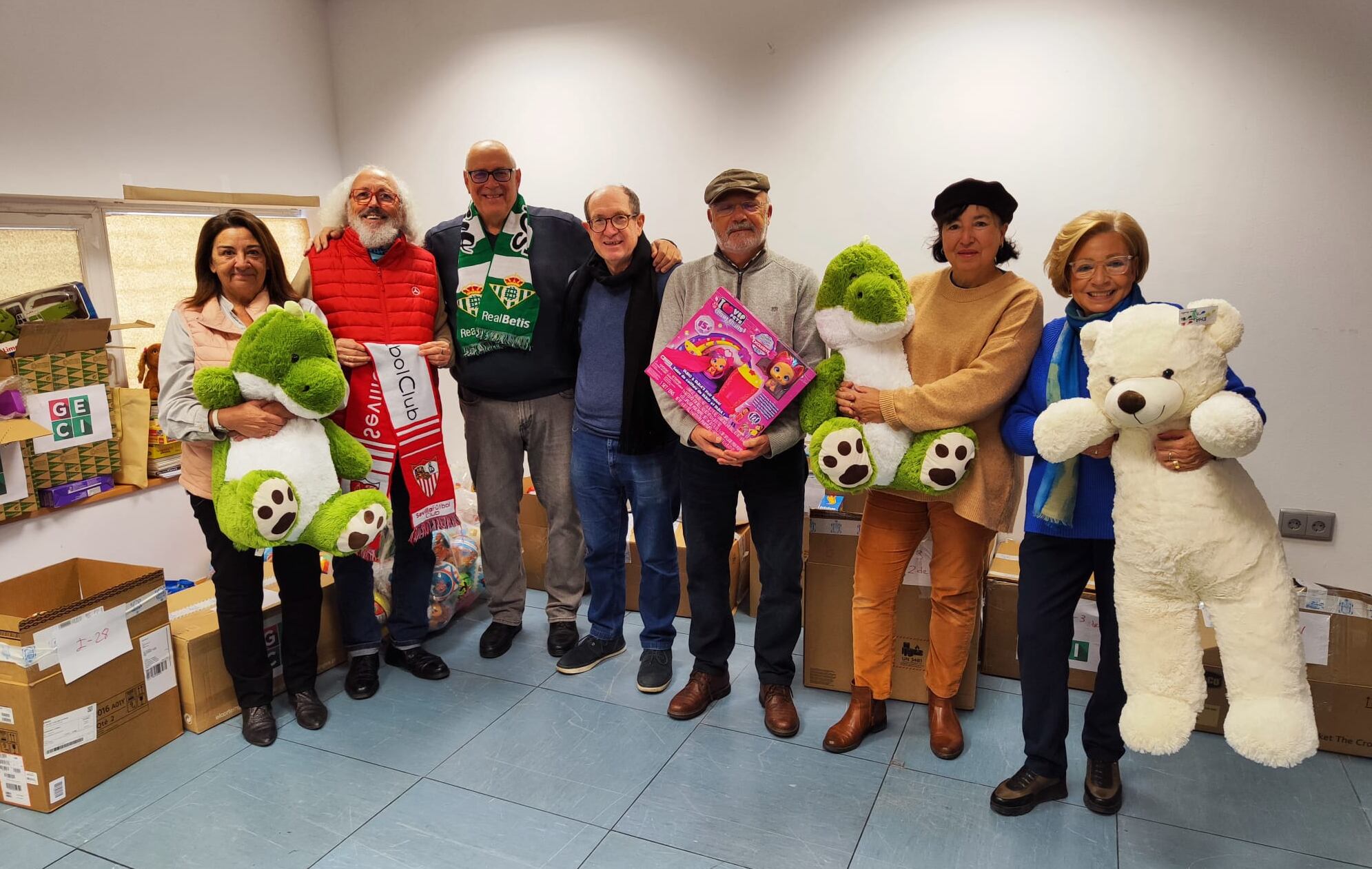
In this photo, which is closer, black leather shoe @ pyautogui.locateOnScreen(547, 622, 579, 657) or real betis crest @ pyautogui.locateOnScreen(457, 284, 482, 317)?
real betis crest @ pyautogui.locateOnScreen(457, 284, 482, 317)

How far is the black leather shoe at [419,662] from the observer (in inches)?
103

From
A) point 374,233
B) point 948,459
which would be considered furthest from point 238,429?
point 948,459

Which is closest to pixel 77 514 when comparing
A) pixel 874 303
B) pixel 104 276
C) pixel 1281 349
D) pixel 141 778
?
pixel 104 276

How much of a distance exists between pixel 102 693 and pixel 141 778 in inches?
9.7

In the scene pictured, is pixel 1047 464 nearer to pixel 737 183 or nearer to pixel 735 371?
pixel 735 371

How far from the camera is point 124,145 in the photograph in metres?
3.13

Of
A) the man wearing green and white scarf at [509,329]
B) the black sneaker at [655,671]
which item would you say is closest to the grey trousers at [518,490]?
the man wearing green and white scarf at [509,329]

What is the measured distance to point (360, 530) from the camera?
2.05 meters

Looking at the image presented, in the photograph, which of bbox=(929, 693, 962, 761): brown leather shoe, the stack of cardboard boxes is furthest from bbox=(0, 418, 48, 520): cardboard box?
bbox=(929, 693, 962, 761): brown leather shoe

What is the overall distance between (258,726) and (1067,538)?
2.16 meters

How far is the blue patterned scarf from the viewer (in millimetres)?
1706

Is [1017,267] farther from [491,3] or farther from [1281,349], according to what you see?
[491,3]

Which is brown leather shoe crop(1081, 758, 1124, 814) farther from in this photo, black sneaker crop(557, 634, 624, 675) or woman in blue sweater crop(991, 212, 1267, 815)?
black sneaker crop(557, 634, 624, 675)

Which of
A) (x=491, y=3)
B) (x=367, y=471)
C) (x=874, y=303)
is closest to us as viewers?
(x=874, y=303)
